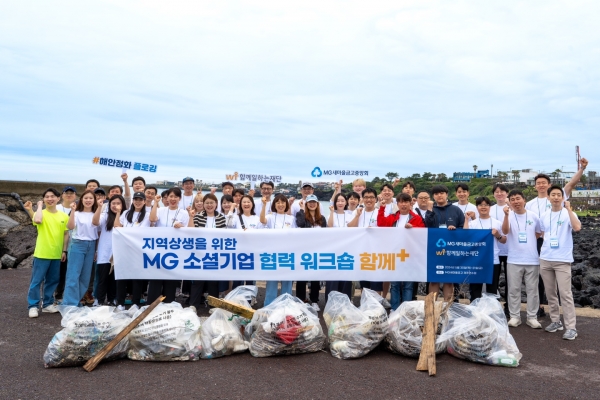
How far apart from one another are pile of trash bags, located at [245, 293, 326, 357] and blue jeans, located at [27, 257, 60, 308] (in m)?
3.57

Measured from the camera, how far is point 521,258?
20.2ft

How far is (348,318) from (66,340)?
2.97 meters

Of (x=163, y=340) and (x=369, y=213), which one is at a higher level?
(x=369, y=213)

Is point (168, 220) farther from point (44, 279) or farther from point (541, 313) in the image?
point (541, 313)

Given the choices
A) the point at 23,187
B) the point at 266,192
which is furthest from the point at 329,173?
the point at 23,187

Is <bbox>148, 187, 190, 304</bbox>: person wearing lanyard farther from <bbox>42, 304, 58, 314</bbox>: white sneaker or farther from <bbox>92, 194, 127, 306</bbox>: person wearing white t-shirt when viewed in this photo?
<bbox>42, 304, 58, 314</bbox>: white sneaker

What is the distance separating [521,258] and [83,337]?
570 cm

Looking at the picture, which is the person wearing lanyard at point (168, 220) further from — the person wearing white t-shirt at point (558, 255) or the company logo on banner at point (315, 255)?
the person wearing white t-shirt at point (558, 255)

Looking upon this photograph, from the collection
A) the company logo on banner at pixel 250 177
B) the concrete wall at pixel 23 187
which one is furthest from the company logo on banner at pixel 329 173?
the concrete wall at pixel 23 187

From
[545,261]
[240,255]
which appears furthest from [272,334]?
[545,261]

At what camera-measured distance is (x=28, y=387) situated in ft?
13.0

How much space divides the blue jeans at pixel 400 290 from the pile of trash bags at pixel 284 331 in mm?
1956

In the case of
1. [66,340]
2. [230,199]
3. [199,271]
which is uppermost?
[230,199]

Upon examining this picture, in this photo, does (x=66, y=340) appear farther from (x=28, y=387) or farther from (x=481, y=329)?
(x=481, y=329)
